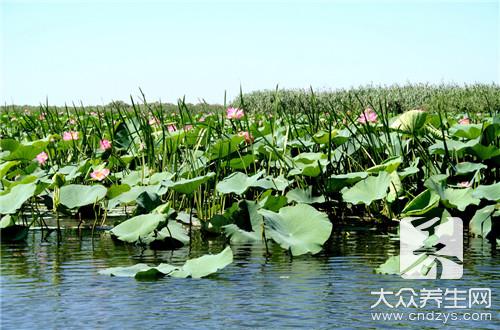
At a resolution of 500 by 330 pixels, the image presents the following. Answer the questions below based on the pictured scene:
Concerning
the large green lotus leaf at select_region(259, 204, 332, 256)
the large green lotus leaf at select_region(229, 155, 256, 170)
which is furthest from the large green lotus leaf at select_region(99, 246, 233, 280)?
the large green lotus leaf at select_region(229, 155, 256, 170)

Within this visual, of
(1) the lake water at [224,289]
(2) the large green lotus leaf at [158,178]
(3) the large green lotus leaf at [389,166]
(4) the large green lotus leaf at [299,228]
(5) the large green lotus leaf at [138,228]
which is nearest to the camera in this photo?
(1) the lake water at [224,289]

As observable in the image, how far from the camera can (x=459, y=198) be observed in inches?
98.3

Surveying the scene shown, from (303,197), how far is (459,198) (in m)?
0.58

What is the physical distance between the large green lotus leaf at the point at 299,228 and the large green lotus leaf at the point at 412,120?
1.08m

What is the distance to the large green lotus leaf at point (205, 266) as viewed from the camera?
1880 mm

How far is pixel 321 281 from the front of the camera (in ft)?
6.13

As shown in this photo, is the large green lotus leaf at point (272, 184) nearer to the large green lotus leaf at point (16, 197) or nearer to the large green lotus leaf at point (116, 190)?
the large green lotus leaf at point (116, 190)

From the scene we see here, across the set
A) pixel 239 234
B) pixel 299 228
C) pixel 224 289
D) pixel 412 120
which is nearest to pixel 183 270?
pixel 224 289

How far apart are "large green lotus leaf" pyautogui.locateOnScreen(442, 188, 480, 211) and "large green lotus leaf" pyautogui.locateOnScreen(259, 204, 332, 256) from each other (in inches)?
20.5

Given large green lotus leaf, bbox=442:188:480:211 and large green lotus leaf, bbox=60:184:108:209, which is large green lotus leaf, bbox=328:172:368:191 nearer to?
large green lotus leaf, bbox=442:188:480:211

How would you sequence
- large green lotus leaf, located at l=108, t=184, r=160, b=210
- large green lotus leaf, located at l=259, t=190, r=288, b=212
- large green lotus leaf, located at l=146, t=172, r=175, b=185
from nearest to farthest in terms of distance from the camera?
large green lotus leaf, located at l=259, t=190, r=288, b=212
large green lotus leaf, located at l=108, t=184, r=160, b=210
large green lotus leaf, located at l=146, t=172, r=175, b=185

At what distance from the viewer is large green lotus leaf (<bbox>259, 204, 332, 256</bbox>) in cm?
215

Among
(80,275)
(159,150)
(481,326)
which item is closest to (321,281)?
(481,326)

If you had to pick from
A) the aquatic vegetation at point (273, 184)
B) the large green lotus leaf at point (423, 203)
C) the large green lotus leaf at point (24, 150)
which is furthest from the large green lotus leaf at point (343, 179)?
the large green lotus leaf at point (24, 150)
